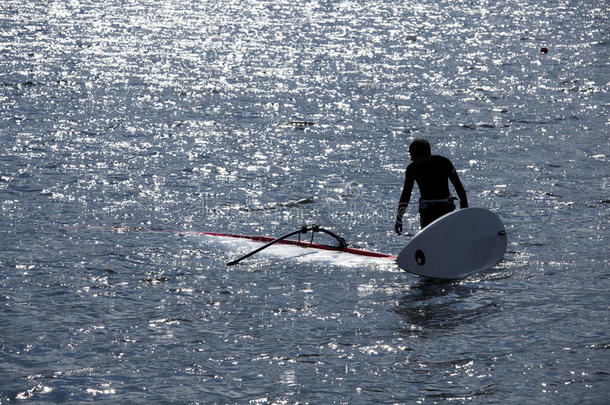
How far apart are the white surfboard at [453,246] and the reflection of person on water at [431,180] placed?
0.33 meters

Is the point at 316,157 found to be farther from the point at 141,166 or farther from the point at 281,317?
the point at 281,317

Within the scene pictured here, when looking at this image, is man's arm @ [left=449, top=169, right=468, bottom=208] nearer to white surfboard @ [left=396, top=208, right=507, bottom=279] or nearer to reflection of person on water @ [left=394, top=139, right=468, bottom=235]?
reflection of person on water @ [left=394, top=139, right=468, bottom=235]

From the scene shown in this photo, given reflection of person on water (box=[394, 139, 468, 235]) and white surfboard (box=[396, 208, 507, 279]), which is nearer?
reflection of person on water (box=[394, 139, 468, 235])

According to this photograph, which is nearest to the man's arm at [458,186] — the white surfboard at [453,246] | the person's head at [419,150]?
the white surfboard at [453,246]

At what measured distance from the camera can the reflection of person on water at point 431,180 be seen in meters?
14.0

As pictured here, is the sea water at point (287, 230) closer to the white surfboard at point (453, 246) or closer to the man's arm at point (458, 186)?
the white surfboard at point (453, 246)

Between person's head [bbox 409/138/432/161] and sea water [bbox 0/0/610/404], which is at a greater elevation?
person's head [bbox 409/138/432/161]

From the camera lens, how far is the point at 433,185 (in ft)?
46.7

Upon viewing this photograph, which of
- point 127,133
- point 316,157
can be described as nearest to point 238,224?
point 316,157

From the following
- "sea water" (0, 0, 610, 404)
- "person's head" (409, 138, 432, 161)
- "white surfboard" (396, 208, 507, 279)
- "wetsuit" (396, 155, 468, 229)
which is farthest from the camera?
"white surfboard" (396, 208, 507, 279)

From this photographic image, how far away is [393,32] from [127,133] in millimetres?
42902

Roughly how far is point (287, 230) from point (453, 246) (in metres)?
5.03

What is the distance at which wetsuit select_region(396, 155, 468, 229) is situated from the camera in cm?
1409

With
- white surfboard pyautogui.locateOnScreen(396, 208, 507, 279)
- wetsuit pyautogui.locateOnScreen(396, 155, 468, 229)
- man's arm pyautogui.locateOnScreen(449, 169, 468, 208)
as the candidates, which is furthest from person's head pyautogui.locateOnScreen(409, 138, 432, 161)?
white surfboard pyautogui.locateOnScreen(396, 208, 507, 279)
